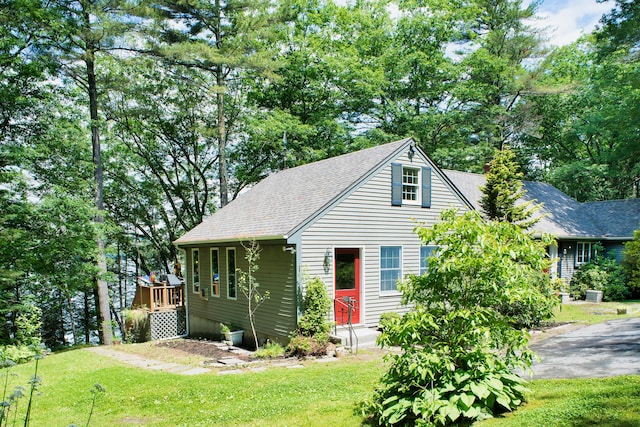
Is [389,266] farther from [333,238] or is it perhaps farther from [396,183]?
[396,183]

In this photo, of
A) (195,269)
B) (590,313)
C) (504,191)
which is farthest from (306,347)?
(590,313)

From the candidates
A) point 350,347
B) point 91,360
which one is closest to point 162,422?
point 350,347

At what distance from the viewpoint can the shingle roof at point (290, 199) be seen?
11.7m

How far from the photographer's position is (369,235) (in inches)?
490

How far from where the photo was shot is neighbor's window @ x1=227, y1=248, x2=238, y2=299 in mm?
13637

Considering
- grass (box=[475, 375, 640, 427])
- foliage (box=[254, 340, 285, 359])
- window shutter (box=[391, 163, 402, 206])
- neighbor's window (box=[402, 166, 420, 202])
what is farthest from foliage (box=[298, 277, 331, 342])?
grass (box=[475, 375, 640, 427])

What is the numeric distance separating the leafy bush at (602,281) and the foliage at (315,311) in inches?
588

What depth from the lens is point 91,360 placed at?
461 inches

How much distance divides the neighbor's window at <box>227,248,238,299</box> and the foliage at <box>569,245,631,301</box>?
53.4 ft

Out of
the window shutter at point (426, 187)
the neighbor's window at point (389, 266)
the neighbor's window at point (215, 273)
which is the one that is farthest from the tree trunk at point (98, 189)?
the window shutter at point (426, 187)

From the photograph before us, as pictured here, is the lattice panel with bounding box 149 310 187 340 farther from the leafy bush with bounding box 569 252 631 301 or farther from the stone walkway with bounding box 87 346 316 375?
the leafy bush with bounding box 569 252 631 301

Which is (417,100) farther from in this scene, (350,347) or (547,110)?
(350,347)

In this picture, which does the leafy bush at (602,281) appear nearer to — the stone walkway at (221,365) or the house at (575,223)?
the house at (575,223)

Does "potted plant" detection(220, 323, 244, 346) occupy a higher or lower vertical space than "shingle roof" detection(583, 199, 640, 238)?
lower
